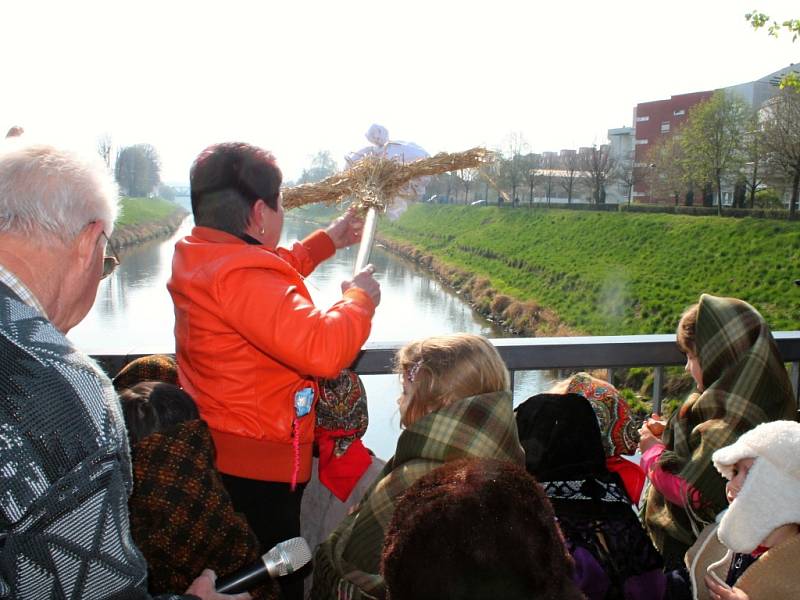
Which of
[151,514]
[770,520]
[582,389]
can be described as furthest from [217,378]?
[770,520]

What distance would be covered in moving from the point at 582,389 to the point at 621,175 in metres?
31.4

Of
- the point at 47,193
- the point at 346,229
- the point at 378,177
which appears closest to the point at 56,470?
the point at 47,193

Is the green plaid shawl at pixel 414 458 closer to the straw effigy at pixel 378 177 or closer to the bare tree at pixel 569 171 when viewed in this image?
the straw effigy at pixel 378 177

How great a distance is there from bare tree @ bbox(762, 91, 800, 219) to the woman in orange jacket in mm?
26148

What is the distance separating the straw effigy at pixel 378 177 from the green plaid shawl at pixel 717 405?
1.10 m

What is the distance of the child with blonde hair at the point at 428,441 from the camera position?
1.88m

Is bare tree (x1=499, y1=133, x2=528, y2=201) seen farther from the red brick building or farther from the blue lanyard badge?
the red brick building

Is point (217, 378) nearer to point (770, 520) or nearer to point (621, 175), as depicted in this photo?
point (770, 520)

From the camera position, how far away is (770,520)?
6.10ft

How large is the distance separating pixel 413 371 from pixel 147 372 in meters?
0.86

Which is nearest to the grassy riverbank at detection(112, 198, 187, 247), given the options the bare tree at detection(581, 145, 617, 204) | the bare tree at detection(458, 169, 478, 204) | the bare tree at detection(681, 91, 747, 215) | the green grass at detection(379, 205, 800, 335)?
the bare tree at detection(458, 169, 478, 204)

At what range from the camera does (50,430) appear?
3.38ft

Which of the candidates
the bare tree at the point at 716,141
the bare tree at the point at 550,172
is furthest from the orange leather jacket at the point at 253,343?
the bare tree at the point at 716,141

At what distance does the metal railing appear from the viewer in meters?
2.83
